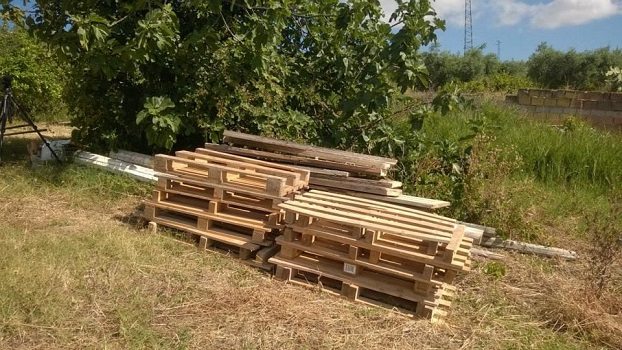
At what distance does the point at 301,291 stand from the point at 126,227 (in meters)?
2.21

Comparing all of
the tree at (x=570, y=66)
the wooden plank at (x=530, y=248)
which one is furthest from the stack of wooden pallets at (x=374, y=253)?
the tree at (x=570, y=66)

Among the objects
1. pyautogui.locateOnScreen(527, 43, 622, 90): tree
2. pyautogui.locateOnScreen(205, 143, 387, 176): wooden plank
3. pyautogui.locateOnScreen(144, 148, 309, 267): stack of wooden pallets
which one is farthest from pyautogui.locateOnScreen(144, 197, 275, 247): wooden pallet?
Result: pyautogui.locateOnScreen(527, 43, 622, 90): tree

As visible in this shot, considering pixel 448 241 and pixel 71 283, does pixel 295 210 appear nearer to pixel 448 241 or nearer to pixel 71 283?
pixel 448 241

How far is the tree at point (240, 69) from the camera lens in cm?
651

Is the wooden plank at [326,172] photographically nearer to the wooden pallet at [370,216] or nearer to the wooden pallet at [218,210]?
the wooden pallet at [370,216]

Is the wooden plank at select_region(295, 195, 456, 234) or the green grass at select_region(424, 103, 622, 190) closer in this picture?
the wooden plank at select_region(295, 195, 456, 234)

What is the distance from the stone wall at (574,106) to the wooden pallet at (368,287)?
316 inches

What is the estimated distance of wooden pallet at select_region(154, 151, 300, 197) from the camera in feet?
16.8

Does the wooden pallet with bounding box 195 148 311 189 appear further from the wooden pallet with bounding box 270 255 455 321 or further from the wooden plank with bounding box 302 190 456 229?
the wooden pallet with bounding box 270 255 455 321

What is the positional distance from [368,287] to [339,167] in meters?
1.66

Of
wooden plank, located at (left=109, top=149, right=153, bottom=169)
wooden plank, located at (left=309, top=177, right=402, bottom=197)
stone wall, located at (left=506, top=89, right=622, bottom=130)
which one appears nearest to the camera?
wooden plank, located at (left=309, top=177, right=402, bottom=197)

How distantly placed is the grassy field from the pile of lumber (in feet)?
3.57

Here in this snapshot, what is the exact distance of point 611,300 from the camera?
4.31 m

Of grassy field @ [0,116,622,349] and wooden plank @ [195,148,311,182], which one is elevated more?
wooden plank @ [195,148,311,182]
